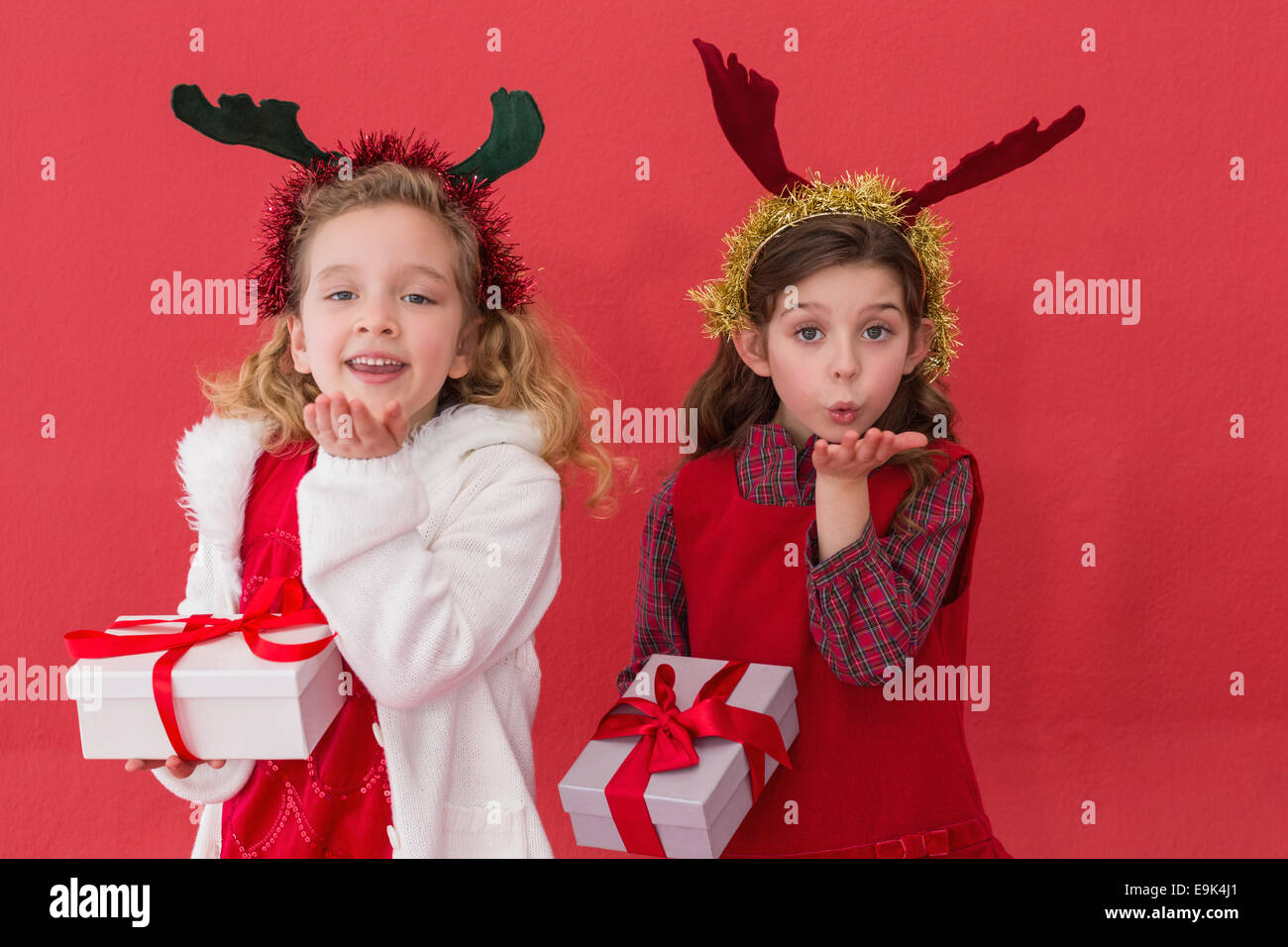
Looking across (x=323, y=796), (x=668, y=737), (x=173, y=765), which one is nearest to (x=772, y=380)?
(x=668, y=737)

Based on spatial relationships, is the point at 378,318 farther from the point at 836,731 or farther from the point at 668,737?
the point at 836,731

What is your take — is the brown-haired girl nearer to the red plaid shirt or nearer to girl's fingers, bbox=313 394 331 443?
the red plaid shirt

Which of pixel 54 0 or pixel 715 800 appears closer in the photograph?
pixel 715 800

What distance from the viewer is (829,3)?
197 centimetres

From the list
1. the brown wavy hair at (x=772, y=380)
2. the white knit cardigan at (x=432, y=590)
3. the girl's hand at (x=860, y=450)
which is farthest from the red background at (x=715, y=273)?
the girl's hand at (x=860, y=450)

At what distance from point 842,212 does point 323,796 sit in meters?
0.99

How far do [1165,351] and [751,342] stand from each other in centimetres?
88

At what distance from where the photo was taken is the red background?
6.49 feet

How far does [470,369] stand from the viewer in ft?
5.15

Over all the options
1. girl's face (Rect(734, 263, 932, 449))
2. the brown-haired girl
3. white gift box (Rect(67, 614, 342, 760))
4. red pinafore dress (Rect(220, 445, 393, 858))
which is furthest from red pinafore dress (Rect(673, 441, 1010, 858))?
white gift box (Rect(67, 614, 342, 760))

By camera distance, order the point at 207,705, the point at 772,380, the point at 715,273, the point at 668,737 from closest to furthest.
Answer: the point at 207,705 → the point at 668,737 → the point at 772,380 → the point at 715,273

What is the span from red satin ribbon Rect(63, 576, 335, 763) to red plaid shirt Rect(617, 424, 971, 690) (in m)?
0.46
